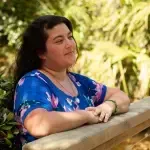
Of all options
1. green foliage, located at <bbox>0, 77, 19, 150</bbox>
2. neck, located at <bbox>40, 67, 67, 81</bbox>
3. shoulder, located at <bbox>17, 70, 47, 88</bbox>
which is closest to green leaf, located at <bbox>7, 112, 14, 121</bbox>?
green foliage, located at <bbox>0, 77, 19, 150</bbox>

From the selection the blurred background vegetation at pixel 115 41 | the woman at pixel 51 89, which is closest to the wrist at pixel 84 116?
the woman at pixel 51 89

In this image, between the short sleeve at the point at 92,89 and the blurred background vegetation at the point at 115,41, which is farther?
the blurred background vegetation at the point at 115,41

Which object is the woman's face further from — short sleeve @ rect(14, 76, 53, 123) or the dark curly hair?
short sleeve @ rect(14, 76, 53, 123)

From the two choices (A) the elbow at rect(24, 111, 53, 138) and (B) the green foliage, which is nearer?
(A) the elbow at rect(24, 111, 53, 138)

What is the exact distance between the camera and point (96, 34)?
24.0 feet

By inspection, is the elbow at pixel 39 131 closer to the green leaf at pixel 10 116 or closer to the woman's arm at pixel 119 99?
the green leaf at pixel 10 116

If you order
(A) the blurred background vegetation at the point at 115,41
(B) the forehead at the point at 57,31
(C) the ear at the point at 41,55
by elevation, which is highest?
(B) the forehead at the point at 57,31

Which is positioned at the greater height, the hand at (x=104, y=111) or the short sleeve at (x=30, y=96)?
the short sleeve at (x=30, y=96)

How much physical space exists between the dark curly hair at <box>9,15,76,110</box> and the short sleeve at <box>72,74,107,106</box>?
325mm

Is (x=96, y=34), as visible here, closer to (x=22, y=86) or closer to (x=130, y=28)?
(x=130, y=28)

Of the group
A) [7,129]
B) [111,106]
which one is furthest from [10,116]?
[111,106]

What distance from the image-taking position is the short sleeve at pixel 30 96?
1.98 metres

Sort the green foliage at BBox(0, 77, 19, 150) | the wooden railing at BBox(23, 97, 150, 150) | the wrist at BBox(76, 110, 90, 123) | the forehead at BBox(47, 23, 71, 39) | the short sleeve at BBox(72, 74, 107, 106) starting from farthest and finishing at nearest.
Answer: the short sleeve at BBox(72, 74, 107, 106) < the forehead at BBox(47, 23, 71, 39) < the green foliage at BBox(0, 77, 19, 150) < the wrist at BBox(76, 110, 90, 123) < the wooden railing at BBox(23, 97, 150, 150)

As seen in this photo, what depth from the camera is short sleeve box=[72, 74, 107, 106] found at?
254 centimetres
